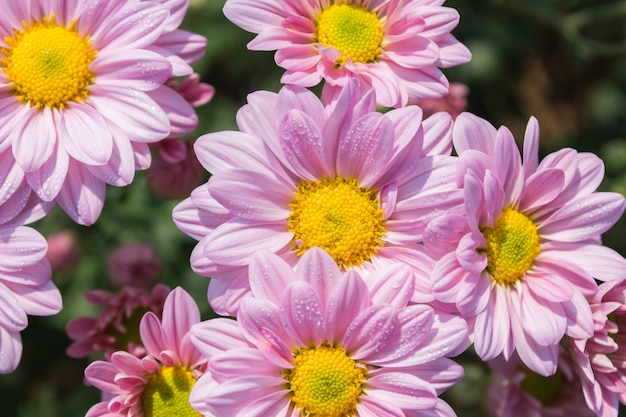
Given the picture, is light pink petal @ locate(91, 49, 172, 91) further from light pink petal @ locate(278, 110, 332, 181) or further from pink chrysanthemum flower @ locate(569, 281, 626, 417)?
pink chrysanthemum flower @ locate(569, 281, 626, 417)

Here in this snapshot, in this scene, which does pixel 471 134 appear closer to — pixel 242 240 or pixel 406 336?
pixel 406 336

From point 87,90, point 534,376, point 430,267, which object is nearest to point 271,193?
point 430,267

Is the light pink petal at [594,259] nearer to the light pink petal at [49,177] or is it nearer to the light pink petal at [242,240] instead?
the light pink petal at [242,240]

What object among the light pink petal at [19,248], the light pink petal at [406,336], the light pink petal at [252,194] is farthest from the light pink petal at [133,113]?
the light pink petal at [406,336]

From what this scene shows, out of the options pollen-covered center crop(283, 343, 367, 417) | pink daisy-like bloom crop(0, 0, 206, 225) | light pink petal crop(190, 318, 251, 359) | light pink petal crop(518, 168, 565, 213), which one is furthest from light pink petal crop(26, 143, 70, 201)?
light pink petal crop(518, 168, 565, 213)

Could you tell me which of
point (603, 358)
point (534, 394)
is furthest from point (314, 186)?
point (534, 394)

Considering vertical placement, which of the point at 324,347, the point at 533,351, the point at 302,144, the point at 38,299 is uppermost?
the point at 302,144
